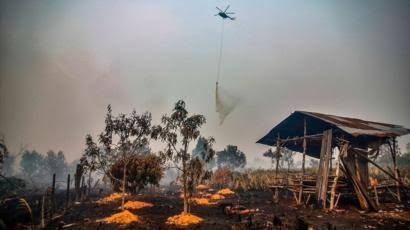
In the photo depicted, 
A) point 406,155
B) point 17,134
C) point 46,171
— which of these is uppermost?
point 17,134

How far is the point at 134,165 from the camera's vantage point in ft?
Answer: 79.1

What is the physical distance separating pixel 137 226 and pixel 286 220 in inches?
278

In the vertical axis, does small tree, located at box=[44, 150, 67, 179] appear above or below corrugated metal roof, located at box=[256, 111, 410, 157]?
below

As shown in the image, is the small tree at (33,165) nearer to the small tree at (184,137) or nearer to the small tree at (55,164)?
the small tree at (55,164)

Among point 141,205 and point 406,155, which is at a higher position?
point 406,155

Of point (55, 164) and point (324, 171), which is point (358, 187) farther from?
point (55, 164)

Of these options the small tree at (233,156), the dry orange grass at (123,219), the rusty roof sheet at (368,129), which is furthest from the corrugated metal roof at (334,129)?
the small tree at (233,156)

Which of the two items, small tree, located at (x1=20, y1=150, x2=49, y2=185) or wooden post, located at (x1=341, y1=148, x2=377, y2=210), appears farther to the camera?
small tree, located at (x1=20, y1=150, x2=49, y2=185)

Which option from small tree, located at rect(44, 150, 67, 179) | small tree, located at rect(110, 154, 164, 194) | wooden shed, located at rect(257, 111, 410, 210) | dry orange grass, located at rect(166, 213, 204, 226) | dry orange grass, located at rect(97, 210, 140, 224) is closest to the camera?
dry orange grass, located at rect(166, 213, 204, 226)

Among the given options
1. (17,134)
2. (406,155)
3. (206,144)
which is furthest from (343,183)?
(17,134)

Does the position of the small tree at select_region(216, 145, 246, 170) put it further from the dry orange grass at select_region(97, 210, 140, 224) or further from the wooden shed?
the dry orange grass at select_region(97, 210, 140, 224)

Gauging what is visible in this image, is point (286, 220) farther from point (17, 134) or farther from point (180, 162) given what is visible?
point (17, 134)

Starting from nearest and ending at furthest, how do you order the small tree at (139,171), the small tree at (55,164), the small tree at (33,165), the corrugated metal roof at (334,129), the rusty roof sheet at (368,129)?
the rusty roof sheet at (368,129), the corrugated metal roof at (334,129), the small tree at (139,171), the small tree at (55,164), the small tree at (33,165)

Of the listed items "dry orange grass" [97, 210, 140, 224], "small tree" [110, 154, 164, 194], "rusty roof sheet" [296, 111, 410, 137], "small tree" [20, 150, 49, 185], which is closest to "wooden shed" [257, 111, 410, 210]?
"rusty roof sheet" [296, 111, 410, 137]
